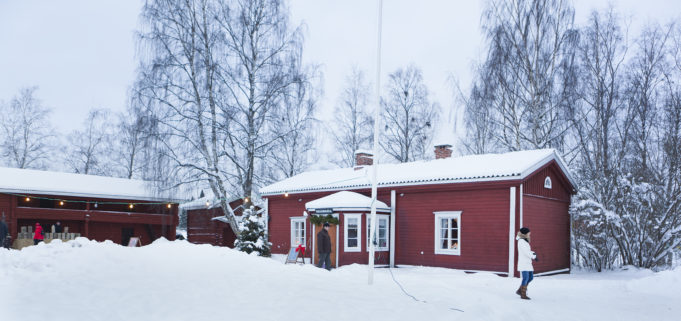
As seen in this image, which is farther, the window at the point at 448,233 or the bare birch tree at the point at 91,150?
the bare birch tree at the point at 91,150

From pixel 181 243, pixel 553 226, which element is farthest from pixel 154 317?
pixel 553 226

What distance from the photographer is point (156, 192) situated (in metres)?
19.1

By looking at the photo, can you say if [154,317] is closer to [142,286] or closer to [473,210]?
[142,286]

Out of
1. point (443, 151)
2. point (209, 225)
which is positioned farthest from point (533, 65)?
point (209, 225)

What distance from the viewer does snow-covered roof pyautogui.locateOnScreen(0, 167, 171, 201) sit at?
79.8 ft

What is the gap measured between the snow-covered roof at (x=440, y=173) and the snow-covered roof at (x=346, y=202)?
650mm

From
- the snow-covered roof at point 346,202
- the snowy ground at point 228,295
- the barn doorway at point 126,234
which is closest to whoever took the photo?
the snowy ground at point 228,295

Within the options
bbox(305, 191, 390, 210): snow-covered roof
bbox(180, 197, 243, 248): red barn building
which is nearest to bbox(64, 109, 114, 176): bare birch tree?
bbox(180, 197, 243, 248): red barn building

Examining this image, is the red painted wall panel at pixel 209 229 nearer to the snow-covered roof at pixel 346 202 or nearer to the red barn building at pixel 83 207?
the red barn building at pixel 83 207

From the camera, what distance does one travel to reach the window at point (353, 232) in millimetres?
17641

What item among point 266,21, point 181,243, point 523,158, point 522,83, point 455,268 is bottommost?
point 455,268

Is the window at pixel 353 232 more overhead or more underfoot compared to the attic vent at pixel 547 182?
more underfoot

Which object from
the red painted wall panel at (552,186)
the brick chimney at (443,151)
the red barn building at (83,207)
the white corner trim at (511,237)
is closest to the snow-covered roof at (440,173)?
the red painted wall panel at (552,186)

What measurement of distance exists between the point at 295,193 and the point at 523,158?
31.2 feet
